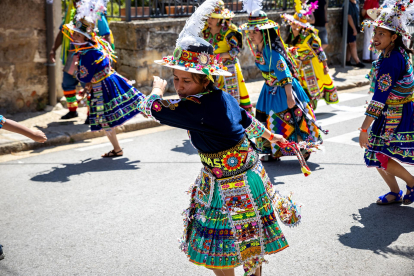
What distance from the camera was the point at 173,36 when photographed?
10.0 metres

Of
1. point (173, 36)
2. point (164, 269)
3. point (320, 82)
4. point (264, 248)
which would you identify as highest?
point (173, 36)

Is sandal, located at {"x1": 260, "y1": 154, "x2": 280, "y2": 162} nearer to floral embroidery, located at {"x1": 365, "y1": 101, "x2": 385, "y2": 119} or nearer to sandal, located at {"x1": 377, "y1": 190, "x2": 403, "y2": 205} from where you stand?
sandal, located at {"x1": 377, "y1": 190, "x2": 403, "y2": 205}

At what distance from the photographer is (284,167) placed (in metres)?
6.23

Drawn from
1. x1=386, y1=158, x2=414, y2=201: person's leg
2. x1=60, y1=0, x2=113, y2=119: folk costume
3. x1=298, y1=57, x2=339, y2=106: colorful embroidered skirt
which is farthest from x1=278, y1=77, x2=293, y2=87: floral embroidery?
x1=60, y1=0, x2=113, y2=119: folk costume

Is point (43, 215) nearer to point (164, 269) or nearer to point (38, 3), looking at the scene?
point (164, 269)

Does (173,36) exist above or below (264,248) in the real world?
above

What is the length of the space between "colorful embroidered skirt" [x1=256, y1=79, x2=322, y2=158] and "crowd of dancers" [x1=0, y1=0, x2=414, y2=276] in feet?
0.04

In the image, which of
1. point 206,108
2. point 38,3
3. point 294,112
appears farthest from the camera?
point 38,3

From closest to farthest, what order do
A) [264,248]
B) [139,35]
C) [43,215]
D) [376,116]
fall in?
[264,248]
[376,116]
[43,215]
[139,35]

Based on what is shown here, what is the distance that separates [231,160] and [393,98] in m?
2.32

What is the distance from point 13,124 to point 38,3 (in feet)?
17.0

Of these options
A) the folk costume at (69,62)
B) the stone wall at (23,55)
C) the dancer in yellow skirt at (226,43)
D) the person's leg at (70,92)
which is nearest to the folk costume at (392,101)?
the dancer in yellow skirt at (226,43)

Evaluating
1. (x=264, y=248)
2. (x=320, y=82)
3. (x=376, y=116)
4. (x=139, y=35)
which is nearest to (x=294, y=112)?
(x=376, y=116)

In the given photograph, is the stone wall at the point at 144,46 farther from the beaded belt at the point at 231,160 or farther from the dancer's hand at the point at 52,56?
the beaded belt at the point at 231,160
